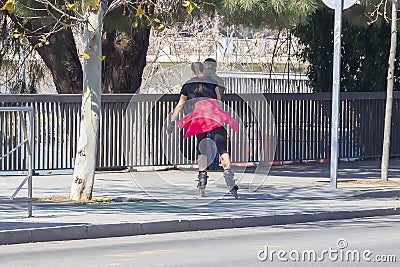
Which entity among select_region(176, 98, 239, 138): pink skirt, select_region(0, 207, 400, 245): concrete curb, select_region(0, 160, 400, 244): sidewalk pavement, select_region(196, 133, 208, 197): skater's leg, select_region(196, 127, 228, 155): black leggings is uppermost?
select_region(176, 98, 239, 138): pink skirt

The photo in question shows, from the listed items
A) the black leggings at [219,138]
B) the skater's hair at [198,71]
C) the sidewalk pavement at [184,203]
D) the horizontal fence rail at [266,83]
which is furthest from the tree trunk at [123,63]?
the horizontal fence rail at [266,83]

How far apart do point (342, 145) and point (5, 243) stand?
10.7 meters

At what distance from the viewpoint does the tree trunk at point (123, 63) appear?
60.5 ft

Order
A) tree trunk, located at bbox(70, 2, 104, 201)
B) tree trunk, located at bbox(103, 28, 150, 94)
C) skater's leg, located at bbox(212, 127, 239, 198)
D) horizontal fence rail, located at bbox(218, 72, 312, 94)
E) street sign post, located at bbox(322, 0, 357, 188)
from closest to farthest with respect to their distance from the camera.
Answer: tree trunk, located at bbox(70, 2, 104, 201) → skater's leg, located at bbox(212, 127, 239, 198) → street sign post, located at bbox(322, 0, 357, 188) → tree trunk, located at bbox(103, 28, 150, 94) → horizontal fence rail, located at bbox(218, 72, 312, 94)

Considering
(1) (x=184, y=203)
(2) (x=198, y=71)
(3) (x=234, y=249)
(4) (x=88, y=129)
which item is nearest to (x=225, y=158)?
(1) (x=184, y=203)

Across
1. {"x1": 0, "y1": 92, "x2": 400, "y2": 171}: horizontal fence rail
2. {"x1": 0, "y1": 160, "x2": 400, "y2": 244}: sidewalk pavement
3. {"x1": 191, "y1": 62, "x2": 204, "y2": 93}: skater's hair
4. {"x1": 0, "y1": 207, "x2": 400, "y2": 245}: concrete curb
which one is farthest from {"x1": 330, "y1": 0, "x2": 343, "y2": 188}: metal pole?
{"x1": 0, "y1": 92, "x2": 400, "y2": 171}: horizontal fence rail

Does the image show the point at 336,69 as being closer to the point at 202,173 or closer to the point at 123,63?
the point at 202,173

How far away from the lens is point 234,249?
10.7 meters

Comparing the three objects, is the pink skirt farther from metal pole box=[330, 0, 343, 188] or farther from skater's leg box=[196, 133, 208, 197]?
metal pole box=[330, 0, 343, 188]

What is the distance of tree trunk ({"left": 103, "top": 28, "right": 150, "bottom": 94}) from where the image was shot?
18.5 m

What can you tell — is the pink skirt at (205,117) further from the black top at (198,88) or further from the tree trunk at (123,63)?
the tree trunk at (123,63)

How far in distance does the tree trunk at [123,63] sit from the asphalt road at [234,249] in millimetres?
6890

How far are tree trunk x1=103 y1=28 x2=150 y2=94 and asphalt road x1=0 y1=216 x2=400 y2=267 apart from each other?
6890 mm

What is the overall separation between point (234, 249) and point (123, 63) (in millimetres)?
8597
